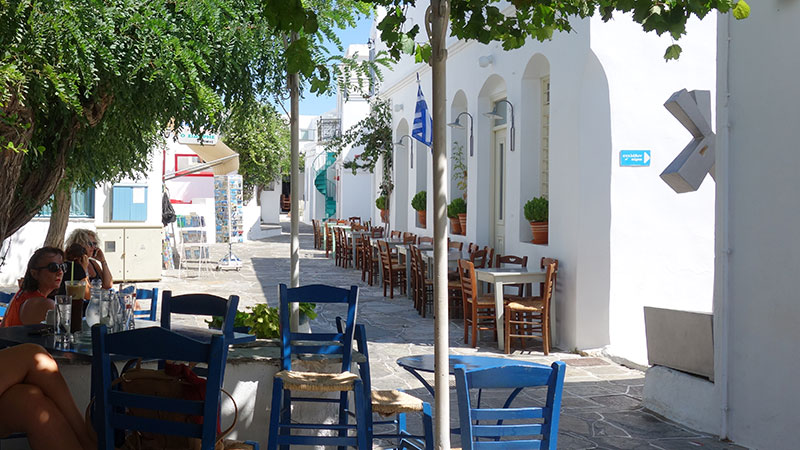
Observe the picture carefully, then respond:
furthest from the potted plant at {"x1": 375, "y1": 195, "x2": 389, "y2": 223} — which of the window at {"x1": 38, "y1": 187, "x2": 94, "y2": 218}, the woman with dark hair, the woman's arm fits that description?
the woman's arm

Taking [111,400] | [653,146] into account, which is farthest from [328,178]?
[111,400]

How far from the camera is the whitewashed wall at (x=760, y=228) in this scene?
5.02 meters

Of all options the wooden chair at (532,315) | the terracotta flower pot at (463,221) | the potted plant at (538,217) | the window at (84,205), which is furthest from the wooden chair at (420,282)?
the window at (84,205)

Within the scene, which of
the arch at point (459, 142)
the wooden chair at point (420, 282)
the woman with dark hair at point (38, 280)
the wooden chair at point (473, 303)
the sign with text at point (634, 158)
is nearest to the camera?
the woman with dark hair at point (38, 280)

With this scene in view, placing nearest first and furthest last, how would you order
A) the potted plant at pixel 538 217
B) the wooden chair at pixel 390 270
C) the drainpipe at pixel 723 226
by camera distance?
1. the drainpipe at pixel 723 226
2. the potted plant at pixel 538 217
3. the wooden chair at pixel 390 270

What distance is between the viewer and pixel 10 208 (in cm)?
495


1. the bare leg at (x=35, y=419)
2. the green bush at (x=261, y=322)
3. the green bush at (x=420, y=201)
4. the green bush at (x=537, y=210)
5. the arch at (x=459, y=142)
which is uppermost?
the arch at (x=459, y=142)

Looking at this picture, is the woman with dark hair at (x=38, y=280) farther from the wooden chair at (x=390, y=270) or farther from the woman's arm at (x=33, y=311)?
the wooden chair at (x=390, y=270)

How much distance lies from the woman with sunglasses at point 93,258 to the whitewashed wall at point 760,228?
4.81 metres

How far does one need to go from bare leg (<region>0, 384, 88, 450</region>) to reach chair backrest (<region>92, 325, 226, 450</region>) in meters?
0.34

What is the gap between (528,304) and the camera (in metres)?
8.60

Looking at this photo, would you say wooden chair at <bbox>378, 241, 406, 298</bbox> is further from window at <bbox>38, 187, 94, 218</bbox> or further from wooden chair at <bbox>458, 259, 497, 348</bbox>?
window at <bbox>38, 187, 94, 218</bbox>

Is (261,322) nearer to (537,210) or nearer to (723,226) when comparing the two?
(723,226)


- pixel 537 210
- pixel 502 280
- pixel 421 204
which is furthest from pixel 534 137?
pixel 421 204
